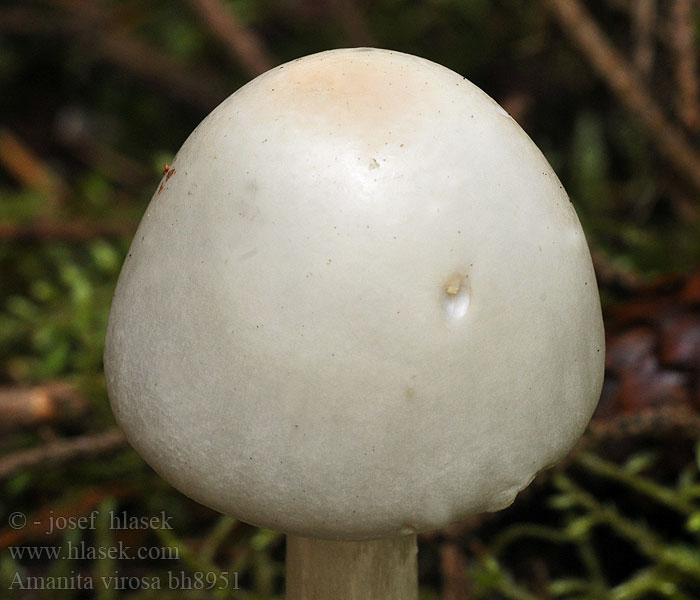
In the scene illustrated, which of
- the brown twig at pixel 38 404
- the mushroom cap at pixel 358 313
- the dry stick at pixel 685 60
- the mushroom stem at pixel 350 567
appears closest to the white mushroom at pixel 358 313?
the mushroom cap at pixel 358 313

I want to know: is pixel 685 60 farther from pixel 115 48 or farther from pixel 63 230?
pixel 115 48

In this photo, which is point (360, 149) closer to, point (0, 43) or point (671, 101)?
point (671, 101)

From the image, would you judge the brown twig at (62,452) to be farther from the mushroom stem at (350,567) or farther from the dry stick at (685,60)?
the dry stick at (685,60)

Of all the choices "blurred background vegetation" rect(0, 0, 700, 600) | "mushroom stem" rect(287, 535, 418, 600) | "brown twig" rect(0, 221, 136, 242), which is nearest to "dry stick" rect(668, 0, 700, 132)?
"blurred background vegetation" rect(0, 0, 700, 600)

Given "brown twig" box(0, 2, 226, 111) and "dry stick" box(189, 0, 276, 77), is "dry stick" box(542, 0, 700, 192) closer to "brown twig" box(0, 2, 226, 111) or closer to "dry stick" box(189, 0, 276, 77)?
"dry stick" box(189, 0, 276, 77)

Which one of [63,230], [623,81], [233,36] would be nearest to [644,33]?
[623,81]

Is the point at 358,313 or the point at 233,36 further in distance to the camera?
the point at 233,36

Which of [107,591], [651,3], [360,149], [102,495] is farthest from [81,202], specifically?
[360,149]
